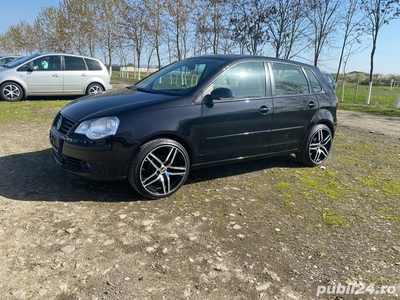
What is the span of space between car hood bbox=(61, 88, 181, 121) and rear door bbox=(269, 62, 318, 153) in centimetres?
162

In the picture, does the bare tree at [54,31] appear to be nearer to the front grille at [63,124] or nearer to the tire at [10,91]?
the tire at [10,91]

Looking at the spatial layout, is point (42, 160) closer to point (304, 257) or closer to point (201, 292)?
point (201, 292)

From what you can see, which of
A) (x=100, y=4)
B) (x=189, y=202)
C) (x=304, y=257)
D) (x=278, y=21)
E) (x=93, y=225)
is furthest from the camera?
(x=100, y=4)

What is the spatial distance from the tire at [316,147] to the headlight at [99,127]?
3097 millimetres

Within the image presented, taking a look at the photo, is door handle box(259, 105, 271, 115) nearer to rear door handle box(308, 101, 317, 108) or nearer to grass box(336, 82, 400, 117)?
rear door handle box(308, 101, 317, 108)

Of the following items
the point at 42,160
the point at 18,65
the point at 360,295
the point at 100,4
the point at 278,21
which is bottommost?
the point at 360,295

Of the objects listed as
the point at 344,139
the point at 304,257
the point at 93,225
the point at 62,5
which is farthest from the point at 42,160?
the point at 62,5

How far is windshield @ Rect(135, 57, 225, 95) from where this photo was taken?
405 cm

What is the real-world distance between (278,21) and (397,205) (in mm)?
14999

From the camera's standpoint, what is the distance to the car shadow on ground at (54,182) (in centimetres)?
360

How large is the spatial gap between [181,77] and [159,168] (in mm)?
1456

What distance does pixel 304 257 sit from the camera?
2.75m

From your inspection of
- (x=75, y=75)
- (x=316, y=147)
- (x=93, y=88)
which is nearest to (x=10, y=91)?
(x=75, y=75)

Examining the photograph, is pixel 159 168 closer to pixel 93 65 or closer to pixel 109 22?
pixel 93 65
